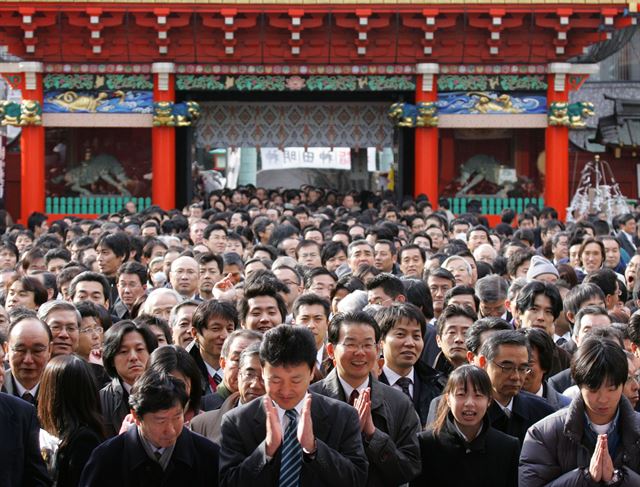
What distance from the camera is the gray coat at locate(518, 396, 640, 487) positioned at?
6.35 meters

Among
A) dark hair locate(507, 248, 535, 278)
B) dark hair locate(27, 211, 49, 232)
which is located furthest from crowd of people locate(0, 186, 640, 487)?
dark hair locate(27, 211, 49, 232)

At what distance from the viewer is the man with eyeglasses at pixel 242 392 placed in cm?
694

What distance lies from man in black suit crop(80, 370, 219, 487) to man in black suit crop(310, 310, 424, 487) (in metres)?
0.81

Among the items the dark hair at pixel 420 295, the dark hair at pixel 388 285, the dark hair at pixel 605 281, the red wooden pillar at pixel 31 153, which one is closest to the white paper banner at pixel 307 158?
the red wooden pillar at pixel 31 153

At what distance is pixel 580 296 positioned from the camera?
33.8 ft

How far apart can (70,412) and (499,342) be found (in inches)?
95.4

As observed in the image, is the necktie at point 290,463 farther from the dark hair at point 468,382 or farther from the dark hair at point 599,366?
the dark hair at point 599,366

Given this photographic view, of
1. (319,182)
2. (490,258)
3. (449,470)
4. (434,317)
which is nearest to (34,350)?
(449,470)

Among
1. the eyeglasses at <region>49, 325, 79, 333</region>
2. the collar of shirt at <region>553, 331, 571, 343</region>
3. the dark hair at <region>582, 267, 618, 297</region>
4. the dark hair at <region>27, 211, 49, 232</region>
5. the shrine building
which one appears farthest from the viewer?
the shrine building

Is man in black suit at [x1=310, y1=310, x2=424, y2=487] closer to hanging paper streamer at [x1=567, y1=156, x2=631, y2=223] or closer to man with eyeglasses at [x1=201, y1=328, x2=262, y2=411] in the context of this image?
man with eyeglasses at [x1=201, y1=328, x2=262, y2=411]

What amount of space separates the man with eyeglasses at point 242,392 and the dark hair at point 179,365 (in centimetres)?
15

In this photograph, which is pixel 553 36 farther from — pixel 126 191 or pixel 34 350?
pixel 34 350

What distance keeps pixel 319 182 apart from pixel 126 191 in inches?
374

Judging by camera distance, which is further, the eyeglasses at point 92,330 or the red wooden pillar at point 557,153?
the red wooden pillar at point 557,153
